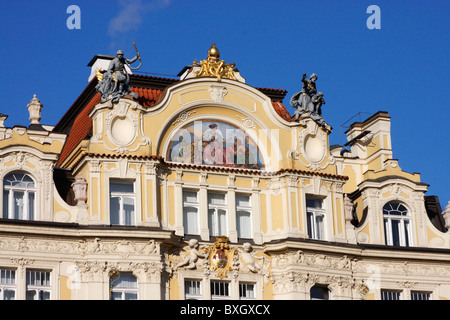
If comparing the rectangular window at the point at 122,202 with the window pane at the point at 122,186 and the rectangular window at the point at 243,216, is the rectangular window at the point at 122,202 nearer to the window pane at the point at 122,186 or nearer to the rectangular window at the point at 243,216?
the window pane at the point at 122,186

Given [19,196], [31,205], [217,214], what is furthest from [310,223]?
[19,196]

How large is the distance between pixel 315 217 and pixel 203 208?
194 inches

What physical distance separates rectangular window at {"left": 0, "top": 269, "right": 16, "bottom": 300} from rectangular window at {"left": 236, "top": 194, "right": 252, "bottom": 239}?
31.8ft

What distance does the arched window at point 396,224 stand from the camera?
190ft

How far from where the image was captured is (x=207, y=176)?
5509 cm

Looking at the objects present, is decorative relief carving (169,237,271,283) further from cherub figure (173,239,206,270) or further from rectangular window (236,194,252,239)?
rectangular window (236,194,252,239)

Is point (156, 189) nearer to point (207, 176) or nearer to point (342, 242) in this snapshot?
point (207, 176)

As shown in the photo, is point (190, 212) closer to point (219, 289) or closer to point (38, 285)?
point (219, 289)

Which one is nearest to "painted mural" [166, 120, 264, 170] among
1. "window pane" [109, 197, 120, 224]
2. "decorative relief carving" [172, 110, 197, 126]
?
"decorative relief carving" [172, 110, 197, 126]

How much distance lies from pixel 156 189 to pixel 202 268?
3654mm

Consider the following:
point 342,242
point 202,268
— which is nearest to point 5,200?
point 202,268

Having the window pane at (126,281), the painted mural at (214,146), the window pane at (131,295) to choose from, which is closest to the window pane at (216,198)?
the painted mural at (214,146)

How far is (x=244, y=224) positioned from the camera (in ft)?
182

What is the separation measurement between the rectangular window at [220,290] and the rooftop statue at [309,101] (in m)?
8.15
